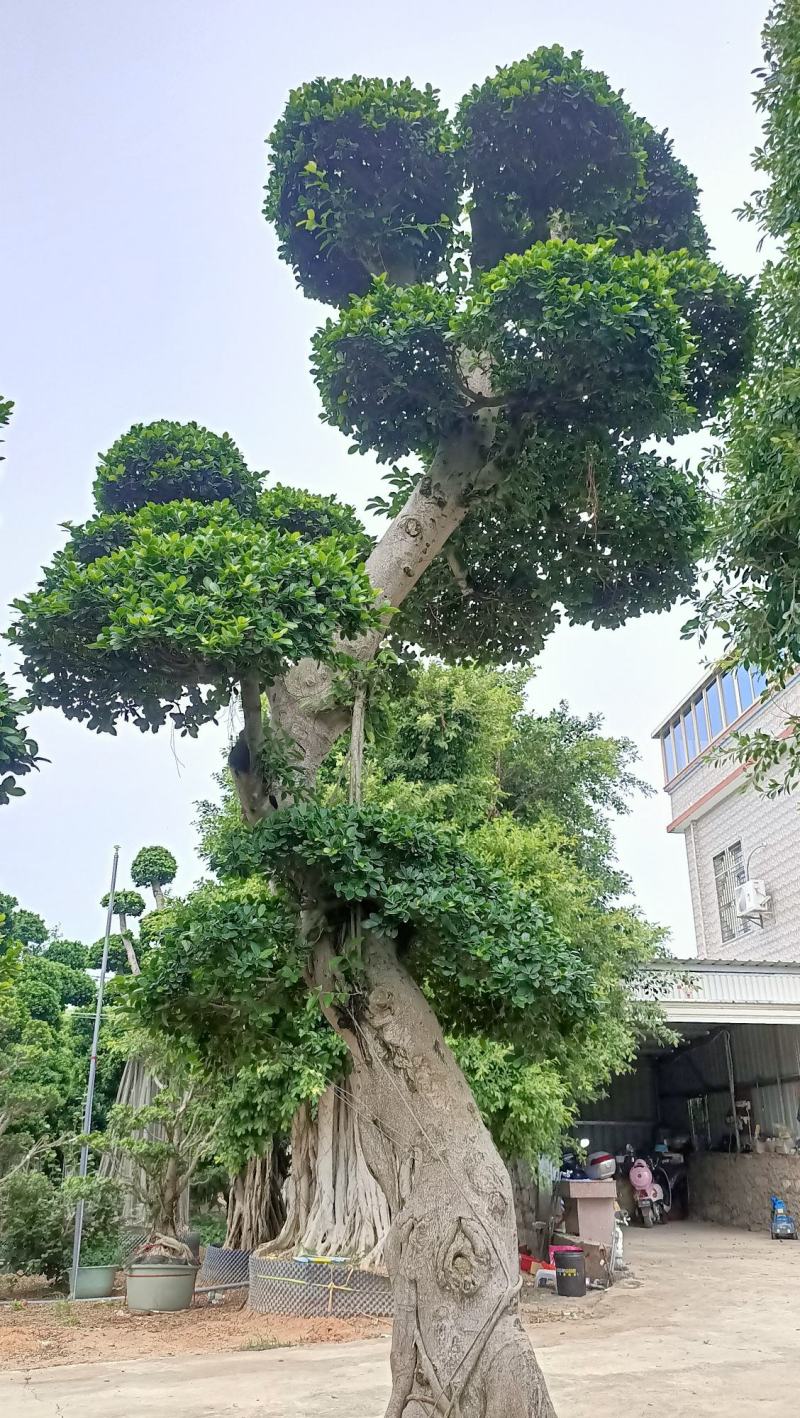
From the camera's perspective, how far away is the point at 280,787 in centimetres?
436

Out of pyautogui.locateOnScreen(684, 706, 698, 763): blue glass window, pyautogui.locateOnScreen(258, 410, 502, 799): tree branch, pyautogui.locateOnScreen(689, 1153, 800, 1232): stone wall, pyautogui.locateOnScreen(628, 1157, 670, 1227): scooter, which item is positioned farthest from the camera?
pyautogui.locateOnScreen(684, 706, 698, 763): blue glass window

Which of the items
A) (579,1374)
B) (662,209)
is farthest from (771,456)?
(579,1374)

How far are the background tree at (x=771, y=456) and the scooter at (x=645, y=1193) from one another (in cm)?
1237

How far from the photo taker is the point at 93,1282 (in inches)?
379

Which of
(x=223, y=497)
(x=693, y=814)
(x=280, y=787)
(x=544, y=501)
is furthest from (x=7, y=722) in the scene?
(x=693, y=814)

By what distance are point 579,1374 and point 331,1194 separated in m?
3.60

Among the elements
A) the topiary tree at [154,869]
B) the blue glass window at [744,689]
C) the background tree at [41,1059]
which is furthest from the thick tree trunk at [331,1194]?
the blue glass window at [744,689]

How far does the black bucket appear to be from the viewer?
8.66 m

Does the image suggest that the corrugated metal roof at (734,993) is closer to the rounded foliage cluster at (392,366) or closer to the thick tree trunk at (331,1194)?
the thick tree trunk at (331,1194)

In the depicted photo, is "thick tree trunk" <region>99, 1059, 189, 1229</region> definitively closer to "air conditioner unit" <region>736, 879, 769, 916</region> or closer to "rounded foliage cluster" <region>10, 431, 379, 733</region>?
"rounded foliage cluster" <region>10, 431, 379, 733</region>

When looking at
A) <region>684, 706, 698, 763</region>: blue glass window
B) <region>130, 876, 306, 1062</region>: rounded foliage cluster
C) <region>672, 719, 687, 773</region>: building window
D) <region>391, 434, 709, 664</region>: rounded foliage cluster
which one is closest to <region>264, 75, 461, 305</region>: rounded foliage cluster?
<region>391, 434, 709, 664</region>: rounded foliage cluster

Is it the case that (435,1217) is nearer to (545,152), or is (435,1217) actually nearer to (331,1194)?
(545,152)

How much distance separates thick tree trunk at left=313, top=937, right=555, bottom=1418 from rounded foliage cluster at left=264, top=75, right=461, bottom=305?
3.46 meters

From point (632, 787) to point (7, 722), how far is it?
10.6 meters
